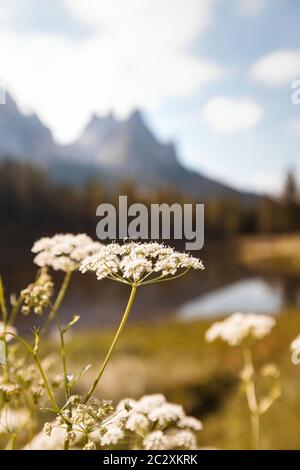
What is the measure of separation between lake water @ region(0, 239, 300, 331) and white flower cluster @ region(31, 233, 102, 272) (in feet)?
29.5

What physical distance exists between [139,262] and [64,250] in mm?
392

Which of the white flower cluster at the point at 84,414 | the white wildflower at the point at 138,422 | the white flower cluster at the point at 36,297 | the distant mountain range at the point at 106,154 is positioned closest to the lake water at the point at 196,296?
the distant mountain range at the point at 106,154

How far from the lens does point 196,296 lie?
12.2 metres

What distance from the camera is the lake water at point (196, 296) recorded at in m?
10.9

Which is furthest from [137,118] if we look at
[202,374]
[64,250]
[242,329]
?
[64,250]

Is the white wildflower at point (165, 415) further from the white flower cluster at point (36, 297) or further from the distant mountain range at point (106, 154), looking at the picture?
the distant mountain range at point (106, 154)

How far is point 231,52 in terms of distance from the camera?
12.2 ft

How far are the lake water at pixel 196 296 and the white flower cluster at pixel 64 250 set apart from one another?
8982mm

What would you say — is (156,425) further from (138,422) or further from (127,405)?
(127,405)

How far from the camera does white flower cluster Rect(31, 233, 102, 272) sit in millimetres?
1340

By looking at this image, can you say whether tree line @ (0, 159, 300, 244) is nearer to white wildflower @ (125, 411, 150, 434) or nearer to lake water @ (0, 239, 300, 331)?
lake water @ (0, 239, 300, 331)

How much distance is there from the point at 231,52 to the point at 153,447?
10.4ft
